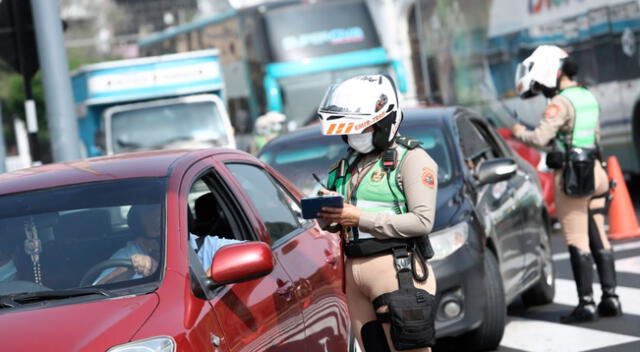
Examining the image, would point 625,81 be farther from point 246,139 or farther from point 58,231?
point 58,231

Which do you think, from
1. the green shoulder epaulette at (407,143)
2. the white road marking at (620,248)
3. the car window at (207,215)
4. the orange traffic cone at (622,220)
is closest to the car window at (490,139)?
the white road marking at (620,248)

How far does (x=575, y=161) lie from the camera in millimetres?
8602

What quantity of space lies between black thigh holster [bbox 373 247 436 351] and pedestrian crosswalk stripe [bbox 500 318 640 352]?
3202mm

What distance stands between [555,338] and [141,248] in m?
4.33

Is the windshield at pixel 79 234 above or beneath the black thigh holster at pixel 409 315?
above

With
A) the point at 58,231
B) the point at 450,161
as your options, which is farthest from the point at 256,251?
the point at 450,161

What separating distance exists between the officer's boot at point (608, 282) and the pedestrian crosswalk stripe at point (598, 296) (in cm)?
23

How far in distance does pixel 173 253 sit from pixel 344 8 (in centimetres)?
1899

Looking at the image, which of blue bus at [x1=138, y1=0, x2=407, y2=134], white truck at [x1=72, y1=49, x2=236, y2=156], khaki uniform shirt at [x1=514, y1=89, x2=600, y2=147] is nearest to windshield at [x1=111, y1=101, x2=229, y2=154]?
white truck at [x1=72, y1=49, x2=236, y2=156]

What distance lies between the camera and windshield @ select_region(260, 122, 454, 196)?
8.65m

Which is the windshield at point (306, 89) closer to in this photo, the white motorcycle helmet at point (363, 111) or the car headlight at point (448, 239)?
the car headlight at point (448, 239)

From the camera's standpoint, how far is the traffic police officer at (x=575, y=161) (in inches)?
339

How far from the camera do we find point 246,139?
85.0 feet

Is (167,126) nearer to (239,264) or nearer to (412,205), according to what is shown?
(412,205)
